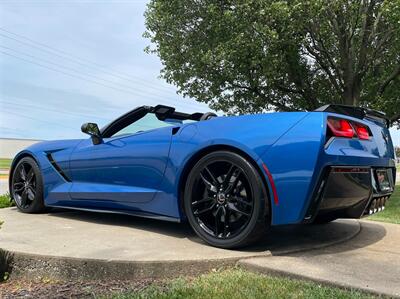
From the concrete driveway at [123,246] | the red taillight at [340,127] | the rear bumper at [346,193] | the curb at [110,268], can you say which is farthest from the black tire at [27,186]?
the red taillight at [340,127]

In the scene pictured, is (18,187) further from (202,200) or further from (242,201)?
(242,201)

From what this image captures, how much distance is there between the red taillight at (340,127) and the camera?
347cm

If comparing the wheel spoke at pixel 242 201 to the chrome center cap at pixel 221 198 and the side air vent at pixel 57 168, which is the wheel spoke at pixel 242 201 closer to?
the chrome center cap at pixel 221 198

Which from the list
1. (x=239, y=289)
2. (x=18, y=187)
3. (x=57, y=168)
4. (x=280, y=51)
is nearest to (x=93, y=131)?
(x=57, y=168)

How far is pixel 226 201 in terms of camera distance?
3.77 meters

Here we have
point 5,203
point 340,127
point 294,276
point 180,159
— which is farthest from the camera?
point 5,203

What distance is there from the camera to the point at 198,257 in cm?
336

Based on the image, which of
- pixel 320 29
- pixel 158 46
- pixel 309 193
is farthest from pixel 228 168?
pixel 158 46

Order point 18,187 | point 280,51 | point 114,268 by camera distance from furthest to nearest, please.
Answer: point 280,51 < point 18,187 < point 114,268

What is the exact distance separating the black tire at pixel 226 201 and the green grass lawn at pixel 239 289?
1.77 feet

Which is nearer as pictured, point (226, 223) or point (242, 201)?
point (242, 201)

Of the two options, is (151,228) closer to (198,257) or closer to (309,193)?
(198,257)

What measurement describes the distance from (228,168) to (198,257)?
0.81 m

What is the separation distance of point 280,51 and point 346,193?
914cm
